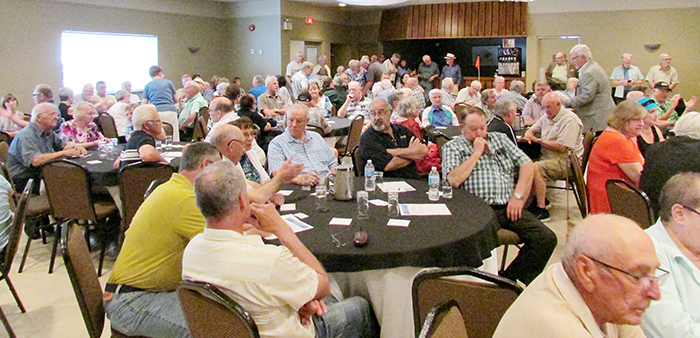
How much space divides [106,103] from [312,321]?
24.5ft

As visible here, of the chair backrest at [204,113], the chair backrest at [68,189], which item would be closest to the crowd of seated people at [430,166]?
the chair backrest at [204,113]

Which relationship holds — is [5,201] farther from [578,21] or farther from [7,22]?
[578,21]

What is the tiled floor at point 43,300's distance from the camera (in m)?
3.36

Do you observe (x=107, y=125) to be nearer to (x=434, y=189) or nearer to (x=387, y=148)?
(x=387, y=148)

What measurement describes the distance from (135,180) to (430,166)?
2.51 metres

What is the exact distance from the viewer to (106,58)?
12.1 m

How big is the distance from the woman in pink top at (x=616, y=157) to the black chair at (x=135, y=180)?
3.06 meters

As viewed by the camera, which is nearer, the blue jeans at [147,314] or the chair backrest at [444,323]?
the chair backrest at [444,323]

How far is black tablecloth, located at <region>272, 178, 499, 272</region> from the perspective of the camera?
8.09 feet


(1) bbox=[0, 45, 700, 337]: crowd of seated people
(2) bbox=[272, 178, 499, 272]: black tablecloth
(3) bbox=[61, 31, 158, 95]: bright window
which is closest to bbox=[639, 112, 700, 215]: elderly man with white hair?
(1) bbox=[0, 45, 700, 337]: crowd of seated people

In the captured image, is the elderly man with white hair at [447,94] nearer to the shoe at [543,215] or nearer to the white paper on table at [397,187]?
the shoe at [543,215]

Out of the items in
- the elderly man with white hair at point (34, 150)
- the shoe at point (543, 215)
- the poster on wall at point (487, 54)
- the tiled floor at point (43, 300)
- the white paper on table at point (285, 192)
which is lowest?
the tiled floor at point (43, 300)

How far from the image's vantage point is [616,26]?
12.8 m

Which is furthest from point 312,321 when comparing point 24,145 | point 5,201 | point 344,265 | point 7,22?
point 7,22
